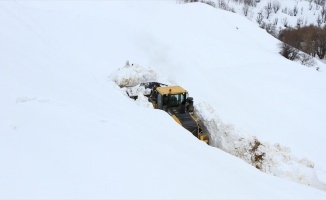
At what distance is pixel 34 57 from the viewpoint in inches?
493

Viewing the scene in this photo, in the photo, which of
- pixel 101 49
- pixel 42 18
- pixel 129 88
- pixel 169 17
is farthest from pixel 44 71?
pixel 169 17

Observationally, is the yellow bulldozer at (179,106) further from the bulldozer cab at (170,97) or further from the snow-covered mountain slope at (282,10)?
the snow-covered mountain slope at (282,10)

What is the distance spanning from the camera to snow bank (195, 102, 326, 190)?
815 centimetres

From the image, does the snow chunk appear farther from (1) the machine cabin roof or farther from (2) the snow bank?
(2) the snow bank

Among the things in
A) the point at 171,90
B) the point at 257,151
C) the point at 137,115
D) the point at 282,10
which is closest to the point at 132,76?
the point at 171,90

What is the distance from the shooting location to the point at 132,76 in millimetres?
14172

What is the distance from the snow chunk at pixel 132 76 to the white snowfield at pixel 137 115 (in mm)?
77

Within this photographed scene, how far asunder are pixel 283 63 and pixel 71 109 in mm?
16874

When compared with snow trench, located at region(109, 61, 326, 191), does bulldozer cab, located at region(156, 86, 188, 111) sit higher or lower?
higher

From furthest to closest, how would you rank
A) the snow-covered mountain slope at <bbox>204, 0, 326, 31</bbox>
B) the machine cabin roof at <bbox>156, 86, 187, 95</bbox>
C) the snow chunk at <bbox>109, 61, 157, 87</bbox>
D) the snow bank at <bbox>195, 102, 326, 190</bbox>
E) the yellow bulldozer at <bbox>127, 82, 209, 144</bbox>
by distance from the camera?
the snow-covered mountain slope at <bbox>204, 0, 326, 31</bbox>, the snow chunk at <bbox>109, 61, 157, 87</bbox>, the machine cabin roof at <bbox>156, 86, 187, 95</bbox>, the yellow bulldozer at <bbox>127, 82, 209, 144</bbox>, the snow bank at <bbox>195, 102, 326, 190</bbox>

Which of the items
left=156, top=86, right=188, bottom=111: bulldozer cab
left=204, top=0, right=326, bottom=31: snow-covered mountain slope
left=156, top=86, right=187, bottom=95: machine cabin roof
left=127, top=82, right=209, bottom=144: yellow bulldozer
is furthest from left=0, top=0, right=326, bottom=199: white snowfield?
left=204, top=0, right=326, bottom=31: snow-covered mountain slope

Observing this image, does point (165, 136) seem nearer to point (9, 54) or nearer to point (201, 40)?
point (9, 54)

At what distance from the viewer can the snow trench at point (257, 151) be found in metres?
8.16

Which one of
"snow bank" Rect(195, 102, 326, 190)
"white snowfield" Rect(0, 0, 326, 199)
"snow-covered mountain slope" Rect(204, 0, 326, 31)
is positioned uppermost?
"snow-covered mountain slope" Rect(204, 0, 326, 31)
